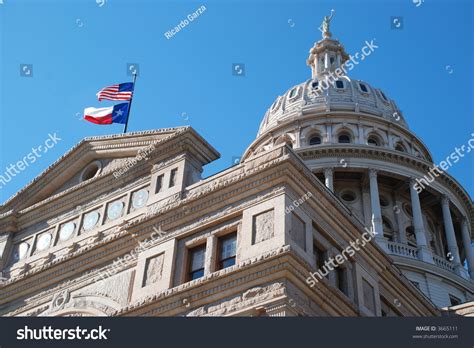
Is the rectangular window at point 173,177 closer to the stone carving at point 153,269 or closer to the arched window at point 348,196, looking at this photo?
the stone carving at point 153,269

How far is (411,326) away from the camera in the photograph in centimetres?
1564

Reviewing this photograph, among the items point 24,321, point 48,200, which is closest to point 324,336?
point 24,321

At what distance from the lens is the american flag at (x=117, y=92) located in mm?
32594

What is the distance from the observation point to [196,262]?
2261 centimetres

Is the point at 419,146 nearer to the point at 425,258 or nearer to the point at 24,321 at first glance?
the point at 425,258

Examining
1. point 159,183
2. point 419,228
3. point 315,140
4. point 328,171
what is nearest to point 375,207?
point 419,228

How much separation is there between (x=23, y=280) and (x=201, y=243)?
7.77 m

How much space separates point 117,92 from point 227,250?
43.5ft

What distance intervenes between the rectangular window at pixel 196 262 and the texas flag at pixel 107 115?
417 inches

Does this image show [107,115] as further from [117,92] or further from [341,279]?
[341,279]

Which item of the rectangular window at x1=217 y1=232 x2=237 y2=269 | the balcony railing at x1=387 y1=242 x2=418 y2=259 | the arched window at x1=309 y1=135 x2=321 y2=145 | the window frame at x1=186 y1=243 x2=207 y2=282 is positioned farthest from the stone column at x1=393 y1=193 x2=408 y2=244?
the rectangular window at x1=217 y1=232 x2=237 y2=269

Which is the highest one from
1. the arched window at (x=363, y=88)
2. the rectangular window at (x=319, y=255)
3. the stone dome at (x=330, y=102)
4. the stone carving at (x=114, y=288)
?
the arched window at (x=363, y=88)

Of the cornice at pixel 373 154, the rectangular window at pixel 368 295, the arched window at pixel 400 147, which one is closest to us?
the rectangular window at pixel 368 295

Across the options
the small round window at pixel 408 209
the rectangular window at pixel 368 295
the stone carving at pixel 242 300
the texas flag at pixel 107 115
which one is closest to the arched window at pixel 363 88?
the small round window at pixel 408 209
